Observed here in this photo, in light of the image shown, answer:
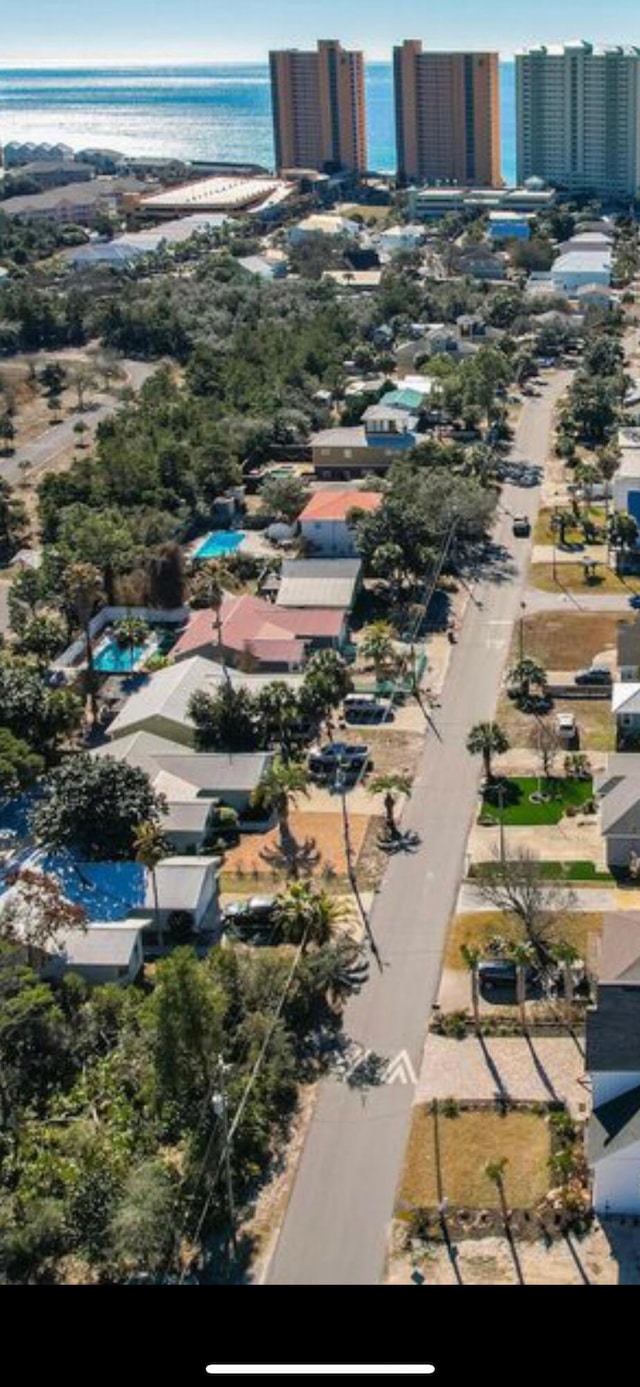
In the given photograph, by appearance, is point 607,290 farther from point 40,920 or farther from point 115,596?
point 40,920

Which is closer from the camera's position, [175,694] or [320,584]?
[175,694]

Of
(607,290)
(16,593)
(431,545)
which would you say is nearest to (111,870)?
(16,593)

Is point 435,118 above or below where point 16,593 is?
above

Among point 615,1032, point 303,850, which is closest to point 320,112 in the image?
point 303,850

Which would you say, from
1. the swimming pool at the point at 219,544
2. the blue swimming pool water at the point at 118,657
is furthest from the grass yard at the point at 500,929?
the swimming pool at the point at 219,544

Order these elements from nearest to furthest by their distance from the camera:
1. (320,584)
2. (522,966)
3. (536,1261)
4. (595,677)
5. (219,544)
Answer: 1. (536,1261)
2. (522,966)
3. (595,677)
4. (320,584)
5. (219,544)

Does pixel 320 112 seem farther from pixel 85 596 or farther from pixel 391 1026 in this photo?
pixel 391 1026

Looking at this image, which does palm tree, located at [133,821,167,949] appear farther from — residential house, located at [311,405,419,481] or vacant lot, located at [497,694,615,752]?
residential house, located at [311,405,419,481]
